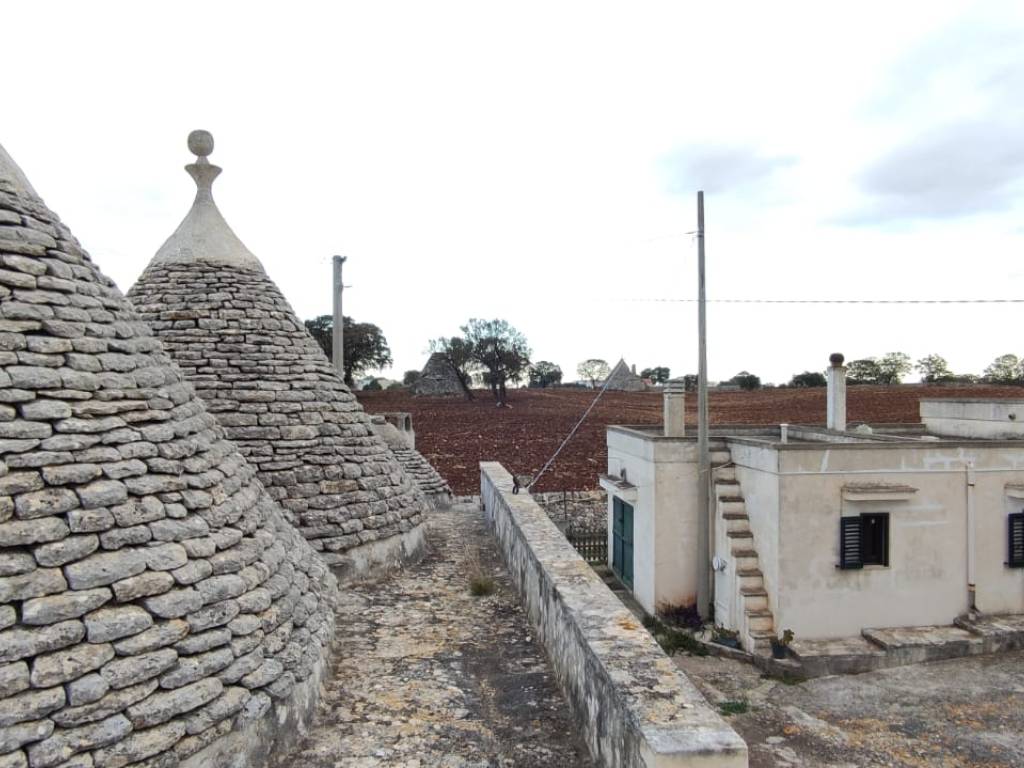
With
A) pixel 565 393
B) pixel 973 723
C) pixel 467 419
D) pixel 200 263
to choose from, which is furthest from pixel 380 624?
pixel 565 393

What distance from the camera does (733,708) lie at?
9.50 metres

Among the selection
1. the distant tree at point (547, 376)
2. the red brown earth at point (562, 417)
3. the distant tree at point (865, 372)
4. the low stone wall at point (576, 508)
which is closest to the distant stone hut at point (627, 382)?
the red brown earth at point (562, 417)

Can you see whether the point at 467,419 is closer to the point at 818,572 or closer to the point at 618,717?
the point at 818,572

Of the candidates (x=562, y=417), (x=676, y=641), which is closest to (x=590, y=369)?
(x=562, y=417)

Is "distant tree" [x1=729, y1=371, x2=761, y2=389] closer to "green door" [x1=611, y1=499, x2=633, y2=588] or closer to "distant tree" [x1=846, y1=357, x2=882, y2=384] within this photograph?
"distant tree" [x1=846, y1=357, x2=882, y2=384]

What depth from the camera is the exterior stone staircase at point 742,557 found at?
11383 mm

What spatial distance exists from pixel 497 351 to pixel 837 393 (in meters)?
36.1

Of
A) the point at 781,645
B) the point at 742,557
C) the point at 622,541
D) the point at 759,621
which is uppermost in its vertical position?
the point at 742,557

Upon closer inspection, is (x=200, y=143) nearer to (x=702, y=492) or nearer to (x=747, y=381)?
(x=702, y=492)

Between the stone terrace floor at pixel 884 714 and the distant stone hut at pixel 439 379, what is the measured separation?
42.7 m

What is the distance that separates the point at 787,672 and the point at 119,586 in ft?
32.5

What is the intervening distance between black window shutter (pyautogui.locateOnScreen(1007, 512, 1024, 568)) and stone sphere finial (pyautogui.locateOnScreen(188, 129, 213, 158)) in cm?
1351

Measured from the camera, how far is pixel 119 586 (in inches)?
147

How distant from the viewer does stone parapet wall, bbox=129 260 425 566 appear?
7.67m
